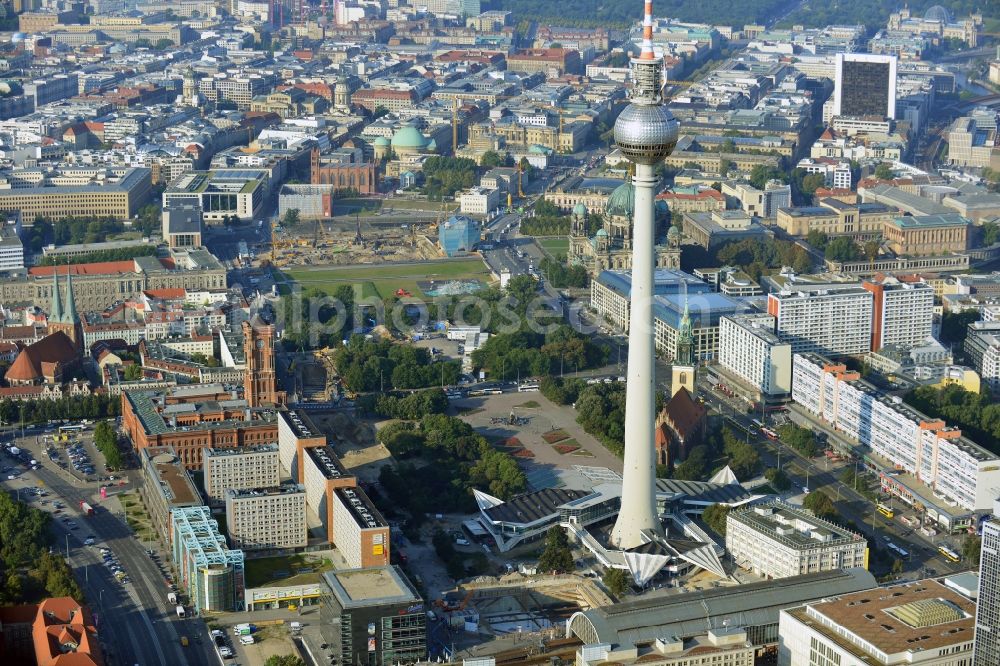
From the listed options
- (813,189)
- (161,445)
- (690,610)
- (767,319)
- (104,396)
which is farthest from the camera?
(813,189)

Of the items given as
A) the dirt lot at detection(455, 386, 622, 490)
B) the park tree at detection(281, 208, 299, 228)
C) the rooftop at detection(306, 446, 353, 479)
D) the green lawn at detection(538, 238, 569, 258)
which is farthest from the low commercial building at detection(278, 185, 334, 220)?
the rooftop at detection(306, 446, 353, 479)

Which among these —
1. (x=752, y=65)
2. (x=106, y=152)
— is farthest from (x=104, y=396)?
(x=752, y=65)

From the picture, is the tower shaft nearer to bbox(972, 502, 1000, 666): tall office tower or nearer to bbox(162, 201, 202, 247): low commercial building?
bbox(972, 502, 1000, 666): tall office tower

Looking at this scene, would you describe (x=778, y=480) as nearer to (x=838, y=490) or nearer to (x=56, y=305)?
(x=838, y=490)

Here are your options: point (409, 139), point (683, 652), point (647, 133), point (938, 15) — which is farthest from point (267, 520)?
point (938, 15)

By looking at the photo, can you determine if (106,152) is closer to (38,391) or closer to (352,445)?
(38,391)

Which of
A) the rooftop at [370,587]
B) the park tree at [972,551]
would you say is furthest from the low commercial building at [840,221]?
the rooftop at [370,587]
